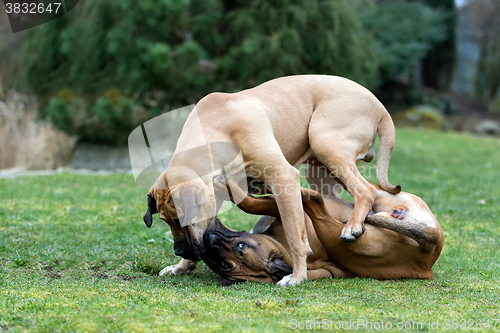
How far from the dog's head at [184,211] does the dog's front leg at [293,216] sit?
0.57 metres

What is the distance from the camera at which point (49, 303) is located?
3.06 meters

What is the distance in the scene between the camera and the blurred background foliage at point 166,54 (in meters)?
10.9

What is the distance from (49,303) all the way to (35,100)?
37.6ft

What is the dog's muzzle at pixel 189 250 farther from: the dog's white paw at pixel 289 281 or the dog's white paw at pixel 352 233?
the dog's white paw at pixel 352 233

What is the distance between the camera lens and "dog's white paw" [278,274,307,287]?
375cm

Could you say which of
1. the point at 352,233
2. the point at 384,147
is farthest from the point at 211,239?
the point at 384,147

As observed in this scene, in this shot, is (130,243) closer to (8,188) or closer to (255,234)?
(255,234)

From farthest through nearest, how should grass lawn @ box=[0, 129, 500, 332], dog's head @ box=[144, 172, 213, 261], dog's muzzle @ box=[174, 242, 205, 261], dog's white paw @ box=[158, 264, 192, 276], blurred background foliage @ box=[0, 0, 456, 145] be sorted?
blurred background foliage @ box=[0, 0, 456, 145] < dog's white paw @ box=[158, 264, 192, 276] < dog's muzzle @ box=[174, 242, 205, 261] < dog's head @ box=[144, 172, 213, 261] < grass lawn @ box=[0, 129, 500, 332]

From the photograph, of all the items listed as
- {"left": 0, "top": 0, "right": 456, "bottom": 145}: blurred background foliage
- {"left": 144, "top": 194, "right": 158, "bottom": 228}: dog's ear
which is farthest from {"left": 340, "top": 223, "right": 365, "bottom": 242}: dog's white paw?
{"left": 0, "top": 0, "right": 456, "bottom": 145}: blurred background foliage

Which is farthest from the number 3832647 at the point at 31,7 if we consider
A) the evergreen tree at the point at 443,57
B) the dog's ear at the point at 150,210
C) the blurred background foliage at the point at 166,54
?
the evergreen tree at the point at 443,57

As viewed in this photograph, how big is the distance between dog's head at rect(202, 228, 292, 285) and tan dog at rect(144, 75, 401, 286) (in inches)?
4.3

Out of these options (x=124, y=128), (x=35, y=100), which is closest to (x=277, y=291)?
(x=124, y=128)

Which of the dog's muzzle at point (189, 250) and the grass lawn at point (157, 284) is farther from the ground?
the dog's muzzle at point (189, 250)

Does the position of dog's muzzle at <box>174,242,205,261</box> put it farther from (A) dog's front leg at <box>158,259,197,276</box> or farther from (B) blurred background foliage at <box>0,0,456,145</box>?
(B) blurred background foliage at <box>0,0,456,145</box>
